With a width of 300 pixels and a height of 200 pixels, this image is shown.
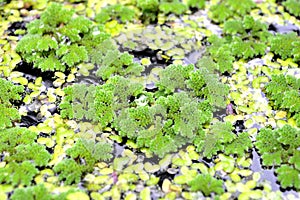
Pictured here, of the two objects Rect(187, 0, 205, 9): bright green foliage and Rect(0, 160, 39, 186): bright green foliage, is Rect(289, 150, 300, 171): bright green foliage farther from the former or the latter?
Rect(187, 0, 205, 9): bright green foliage

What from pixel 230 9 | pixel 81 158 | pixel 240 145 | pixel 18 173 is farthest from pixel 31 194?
pixel 230 9

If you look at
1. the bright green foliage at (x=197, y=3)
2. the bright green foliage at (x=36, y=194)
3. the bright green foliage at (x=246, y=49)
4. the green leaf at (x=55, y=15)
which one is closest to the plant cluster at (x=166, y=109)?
the bright green foliage at (x=246, y=49)

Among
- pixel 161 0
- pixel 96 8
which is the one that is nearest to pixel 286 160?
pixel 161 0

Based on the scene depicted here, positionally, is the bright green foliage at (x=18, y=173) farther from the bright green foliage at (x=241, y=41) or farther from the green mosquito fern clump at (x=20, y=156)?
the bright green foliage at (x=241, y=41)

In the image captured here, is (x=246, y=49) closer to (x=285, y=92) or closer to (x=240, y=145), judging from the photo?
(x=285, y=92)

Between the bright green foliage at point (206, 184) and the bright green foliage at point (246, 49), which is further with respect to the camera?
the bright green foliage at point (246, 49)

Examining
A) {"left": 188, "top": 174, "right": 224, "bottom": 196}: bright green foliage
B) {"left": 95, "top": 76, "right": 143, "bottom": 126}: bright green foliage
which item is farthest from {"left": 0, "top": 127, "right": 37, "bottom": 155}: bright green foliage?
{"left": 188, "top": 174, "right": 224, "bottom": 196}: bright green foliage
